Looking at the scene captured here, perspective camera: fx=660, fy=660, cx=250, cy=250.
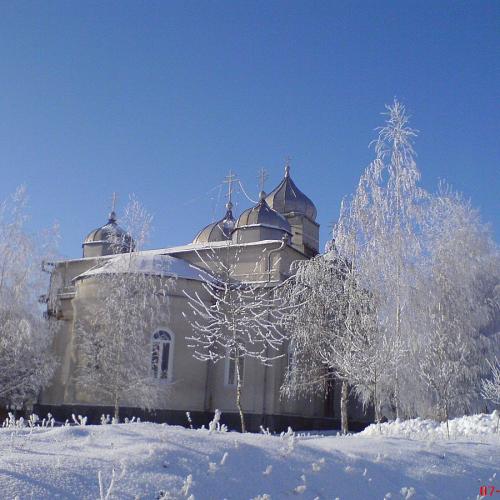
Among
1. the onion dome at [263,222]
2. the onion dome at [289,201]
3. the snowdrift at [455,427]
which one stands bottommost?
the snowdrift at [455,427]

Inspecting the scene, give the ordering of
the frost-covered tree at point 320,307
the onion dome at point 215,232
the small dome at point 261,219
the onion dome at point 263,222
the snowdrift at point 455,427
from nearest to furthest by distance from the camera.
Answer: the snowdrift at point 455,427, the frost-covered tree at point 320,307, the onion dome at point 263,222, the small dome at point 261,219, the onion dome at point 215,232

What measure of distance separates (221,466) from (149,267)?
17.4m

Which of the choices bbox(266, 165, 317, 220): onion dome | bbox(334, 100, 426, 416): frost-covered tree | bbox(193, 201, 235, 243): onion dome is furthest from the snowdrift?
bbox(266, 165, 317, 220): onion dome

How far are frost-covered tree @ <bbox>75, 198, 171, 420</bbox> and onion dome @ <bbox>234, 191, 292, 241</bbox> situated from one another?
19.4 feet

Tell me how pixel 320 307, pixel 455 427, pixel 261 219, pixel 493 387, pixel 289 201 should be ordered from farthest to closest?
pixel 289 201, pixel 261 219, pixel 320 307, pixel 493 387, pixel 455 427

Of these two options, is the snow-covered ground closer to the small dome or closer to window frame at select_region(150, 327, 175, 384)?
window frame at select_region(150, 327, 175, 384)

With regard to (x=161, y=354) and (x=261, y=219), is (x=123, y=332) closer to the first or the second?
(x=161, y=354)

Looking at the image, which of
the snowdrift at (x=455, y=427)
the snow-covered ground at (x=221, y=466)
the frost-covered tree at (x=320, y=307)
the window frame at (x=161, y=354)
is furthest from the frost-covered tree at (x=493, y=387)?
the window frame at (x=161, y=354)

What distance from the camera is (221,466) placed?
504 cm

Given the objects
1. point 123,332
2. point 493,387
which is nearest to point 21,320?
point 123,332

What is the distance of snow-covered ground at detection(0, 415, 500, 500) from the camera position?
4.41m

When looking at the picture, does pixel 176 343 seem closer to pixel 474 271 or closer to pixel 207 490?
pixel 474 271

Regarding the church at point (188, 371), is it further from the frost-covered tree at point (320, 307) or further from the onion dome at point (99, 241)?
the onion dome at point (99, 241)

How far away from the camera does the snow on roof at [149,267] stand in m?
21.7
